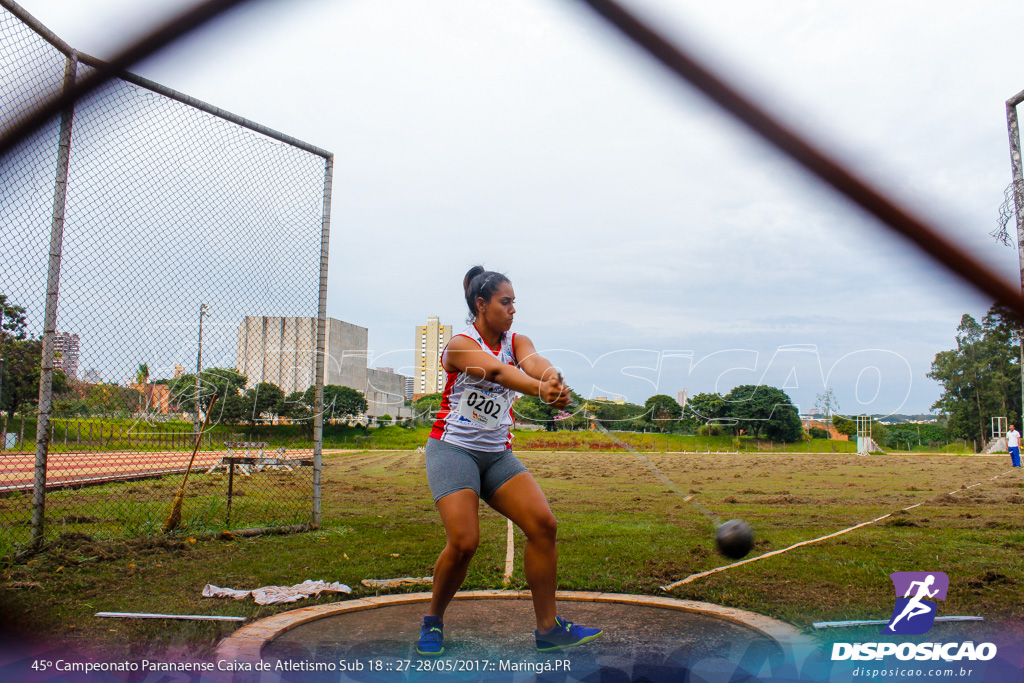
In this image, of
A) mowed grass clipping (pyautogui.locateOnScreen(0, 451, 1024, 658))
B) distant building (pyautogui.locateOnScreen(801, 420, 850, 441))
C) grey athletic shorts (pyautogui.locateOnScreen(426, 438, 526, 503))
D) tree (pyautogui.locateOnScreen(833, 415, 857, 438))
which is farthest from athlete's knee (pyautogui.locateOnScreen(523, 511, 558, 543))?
tree (pyautogui.locateOnScreen(833, 415, 857, 438))

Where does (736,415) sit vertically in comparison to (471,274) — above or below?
below

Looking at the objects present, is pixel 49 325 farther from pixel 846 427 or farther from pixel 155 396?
pixel 846 427

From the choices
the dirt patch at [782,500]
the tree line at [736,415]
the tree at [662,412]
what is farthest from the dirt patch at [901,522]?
the tree line at [736,415]

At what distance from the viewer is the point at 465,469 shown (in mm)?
Result: 3566

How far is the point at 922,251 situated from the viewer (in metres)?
0.81

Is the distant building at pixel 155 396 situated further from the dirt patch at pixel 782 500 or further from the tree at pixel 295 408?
the dirt patch at pixel 782 500

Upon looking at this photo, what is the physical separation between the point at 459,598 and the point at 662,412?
3527 cm

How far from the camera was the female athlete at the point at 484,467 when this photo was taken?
3.46m

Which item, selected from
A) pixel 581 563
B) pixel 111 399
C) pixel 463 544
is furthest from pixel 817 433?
pixel 463 544

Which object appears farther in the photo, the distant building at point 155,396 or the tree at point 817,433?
the tree at point 817,433

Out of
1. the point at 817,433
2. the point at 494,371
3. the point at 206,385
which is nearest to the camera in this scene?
the point at 494,371

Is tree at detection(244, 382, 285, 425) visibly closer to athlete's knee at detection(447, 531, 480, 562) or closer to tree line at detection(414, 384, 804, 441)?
athlete's knee at detection(447, 531, 480, 562)

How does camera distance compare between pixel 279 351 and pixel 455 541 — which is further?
pixel 279 351

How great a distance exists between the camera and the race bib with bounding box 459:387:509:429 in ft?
12.0
